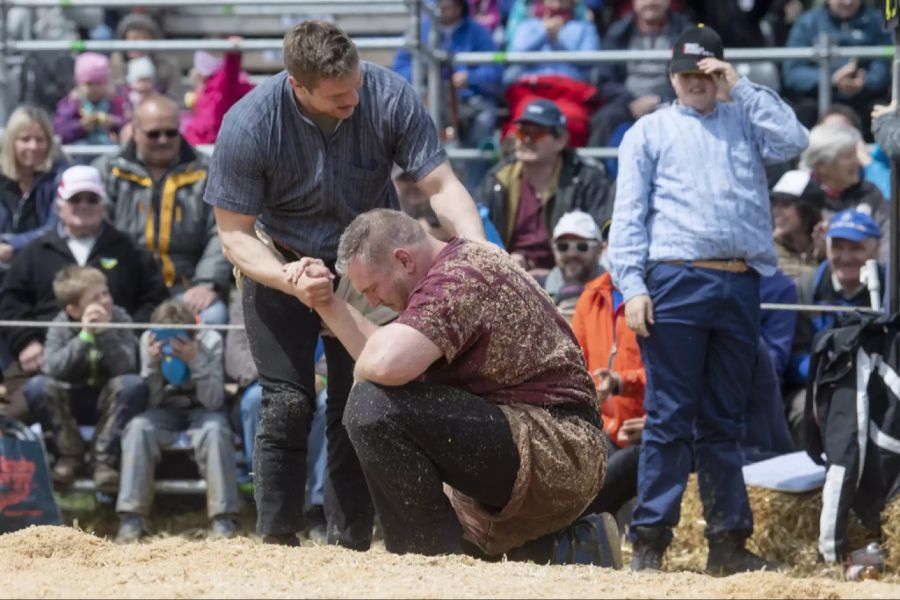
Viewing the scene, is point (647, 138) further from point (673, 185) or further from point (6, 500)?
point (6, 500)

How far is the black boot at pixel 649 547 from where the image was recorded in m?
7.24

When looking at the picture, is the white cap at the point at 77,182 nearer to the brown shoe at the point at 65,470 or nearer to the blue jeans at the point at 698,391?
the brown shoe at the point at 65,470

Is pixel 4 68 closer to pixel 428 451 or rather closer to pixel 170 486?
pixel 170 486

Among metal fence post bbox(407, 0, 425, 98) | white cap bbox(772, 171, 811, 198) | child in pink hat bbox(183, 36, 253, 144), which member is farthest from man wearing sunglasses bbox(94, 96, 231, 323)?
white cap bbox(772, 171, 811, 198)

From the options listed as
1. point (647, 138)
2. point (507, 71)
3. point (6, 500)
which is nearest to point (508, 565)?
point (647, 138)

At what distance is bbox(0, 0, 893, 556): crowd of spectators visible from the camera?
852 centimetres

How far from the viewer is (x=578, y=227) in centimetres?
882

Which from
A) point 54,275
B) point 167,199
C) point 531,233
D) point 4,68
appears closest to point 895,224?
point 531,233

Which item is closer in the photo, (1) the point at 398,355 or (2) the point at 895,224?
(1) the point at 398,355

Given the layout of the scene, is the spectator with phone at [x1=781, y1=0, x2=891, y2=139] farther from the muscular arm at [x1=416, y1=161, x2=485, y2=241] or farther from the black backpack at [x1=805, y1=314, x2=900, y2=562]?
the muscular arm at [x1=416, y1=161, x2=485, y2=241]

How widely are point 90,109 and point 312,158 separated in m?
5.85

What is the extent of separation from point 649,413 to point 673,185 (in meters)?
1.02

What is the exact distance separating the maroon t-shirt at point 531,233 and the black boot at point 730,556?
2.62 meters

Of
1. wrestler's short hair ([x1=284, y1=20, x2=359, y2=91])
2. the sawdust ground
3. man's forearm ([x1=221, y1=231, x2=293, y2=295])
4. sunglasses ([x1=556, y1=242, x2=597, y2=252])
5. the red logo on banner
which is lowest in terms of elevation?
the red logo on banner
